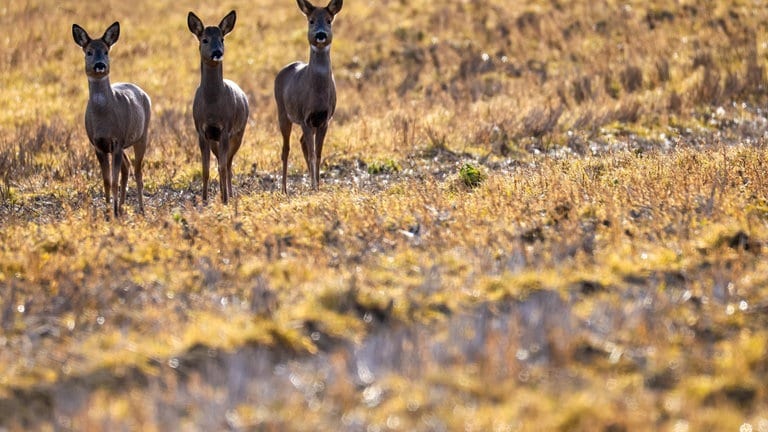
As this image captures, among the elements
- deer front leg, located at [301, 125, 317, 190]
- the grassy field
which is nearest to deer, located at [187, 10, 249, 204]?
the grassy field

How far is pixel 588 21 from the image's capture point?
27016 mm

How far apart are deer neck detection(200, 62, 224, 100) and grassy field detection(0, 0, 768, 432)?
1.25 m

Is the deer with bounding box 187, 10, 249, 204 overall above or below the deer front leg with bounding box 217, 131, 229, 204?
above

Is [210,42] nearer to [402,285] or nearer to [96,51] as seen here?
[96,51]

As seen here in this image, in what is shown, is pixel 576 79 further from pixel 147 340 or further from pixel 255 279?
pixel 147 340

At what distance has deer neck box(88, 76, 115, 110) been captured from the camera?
40.5 feet

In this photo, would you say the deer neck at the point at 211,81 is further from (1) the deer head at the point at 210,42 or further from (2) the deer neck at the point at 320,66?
(2) the deer neck at the point at 320,66

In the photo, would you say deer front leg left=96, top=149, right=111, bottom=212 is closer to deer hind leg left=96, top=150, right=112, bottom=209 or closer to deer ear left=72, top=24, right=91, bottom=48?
deer hind leg left=96, top=150, right=112, bottom=209

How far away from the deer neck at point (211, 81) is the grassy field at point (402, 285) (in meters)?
1.25

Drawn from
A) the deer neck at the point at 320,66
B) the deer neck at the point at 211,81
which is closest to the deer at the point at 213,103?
the deer neck at the point at 211,81

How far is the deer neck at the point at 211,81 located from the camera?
12.9 metres

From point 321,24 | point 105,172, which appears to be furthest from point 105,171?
point 321,24

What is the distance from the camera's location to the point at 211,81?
1288 cm

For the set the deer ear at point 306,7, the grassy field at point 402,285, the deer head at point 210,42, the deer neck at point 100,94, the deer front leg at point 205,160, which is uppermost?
the deer ear at point 306,7
